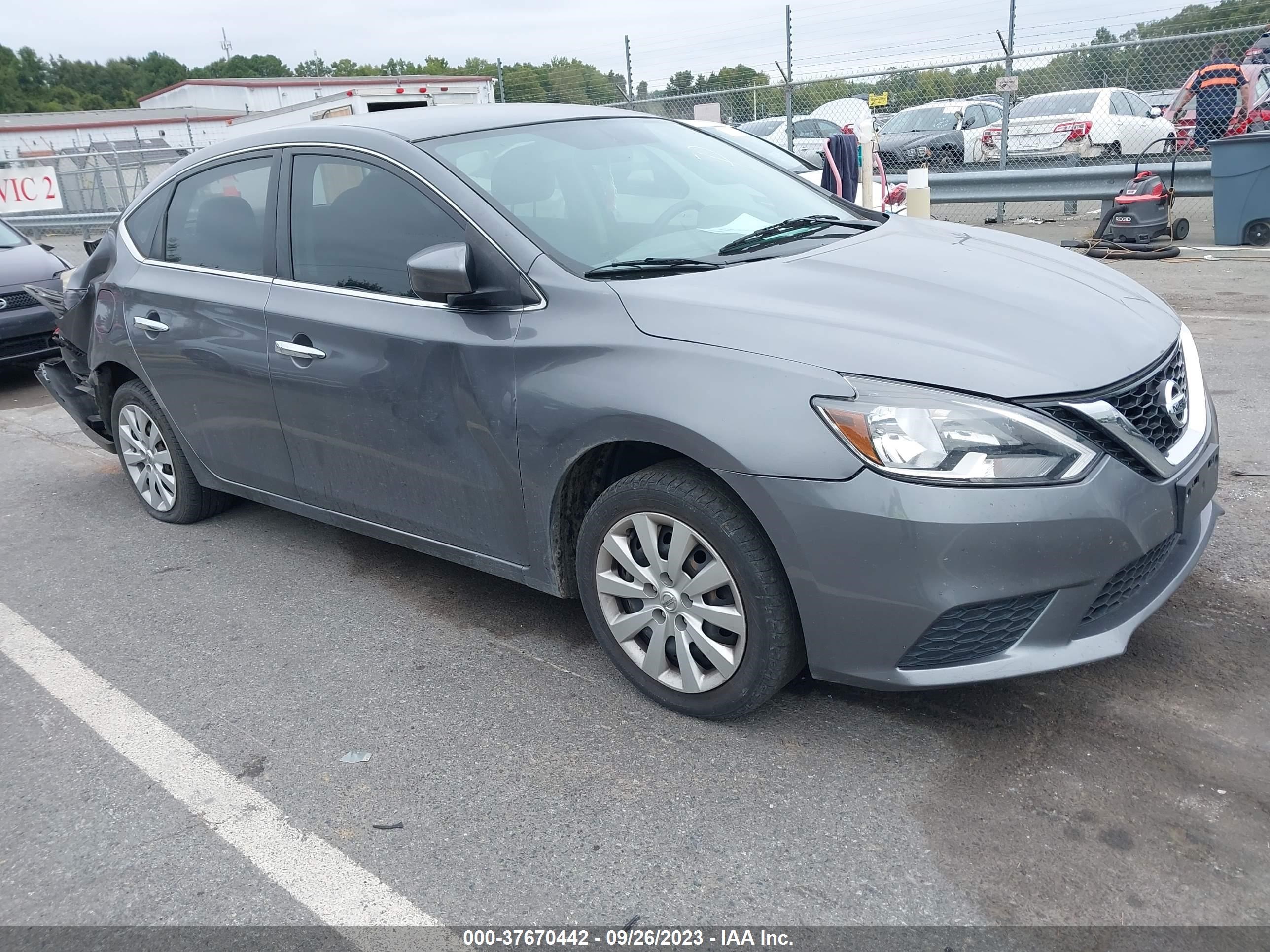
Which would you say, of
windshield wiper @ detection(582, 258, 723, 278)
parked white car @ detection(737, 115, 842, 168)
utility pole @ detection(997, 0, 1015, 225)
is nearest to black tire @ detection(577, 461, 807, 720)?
windshield wiper @ detection(582, 258, 723, 278)

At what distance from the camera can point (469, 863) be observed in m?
2.53

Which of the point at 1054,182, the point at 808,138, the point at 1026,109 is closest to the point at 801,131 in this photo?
the point at 808,138

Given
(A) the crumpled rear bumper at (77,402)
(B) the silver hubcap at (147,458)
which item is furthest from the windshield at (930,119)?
(B) the silver hubcap at (147,458)

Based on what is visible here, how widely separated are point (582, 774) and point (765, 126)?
52.4 feet

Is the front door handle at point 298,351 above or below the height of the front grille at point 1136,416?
above

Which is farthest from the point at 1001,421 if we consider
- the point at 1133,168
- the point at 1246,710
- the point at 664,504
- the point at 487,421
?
the point at 1133,168

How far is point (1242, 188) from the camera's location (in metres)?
10.3

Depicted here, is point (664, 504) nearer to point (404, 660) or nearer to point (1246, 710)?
point (404, 660)

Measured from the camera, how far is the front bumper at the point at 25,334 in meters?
8.10

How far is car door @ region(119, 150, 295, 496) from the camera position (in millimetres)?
3973

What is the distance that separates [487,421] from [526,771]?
1041 millimetres

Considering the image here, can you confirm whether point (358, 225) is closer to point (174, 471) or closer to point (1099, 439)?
point (174, 471)

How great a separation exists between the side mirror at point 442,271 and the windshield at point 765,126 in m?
14.8

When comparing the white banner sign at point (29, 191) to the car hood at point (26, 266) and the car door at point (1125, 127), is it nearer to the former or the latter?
the car hood at point (26, 266)
